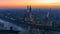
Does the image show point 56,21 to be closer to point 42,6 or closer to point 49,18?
point 49,18

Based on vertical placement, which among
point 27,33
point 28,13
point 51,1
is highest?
point 51,1

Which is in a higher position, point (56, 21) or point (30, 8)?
point (30, 8)

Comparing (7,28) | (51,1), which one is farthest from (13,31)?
(51,1)

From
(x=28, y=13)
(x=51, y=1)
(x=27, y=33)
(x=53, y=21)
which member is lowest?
(x=27, y=33)

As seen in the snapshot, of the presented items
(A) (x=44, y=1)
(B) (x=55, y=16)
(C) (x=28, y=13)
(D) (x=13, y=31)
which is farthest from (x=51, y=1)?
(D) (x=13, y=31)

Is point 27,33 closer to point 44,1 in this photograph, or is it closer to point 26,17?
point 26,17

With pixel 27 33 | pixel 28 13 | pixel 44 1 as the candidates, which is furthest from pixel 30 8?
pixel 27 33

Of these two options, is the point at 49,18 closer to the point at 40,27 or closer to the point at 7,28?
the point at 40,27

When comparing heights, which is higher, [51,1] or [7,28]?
[51,1]
